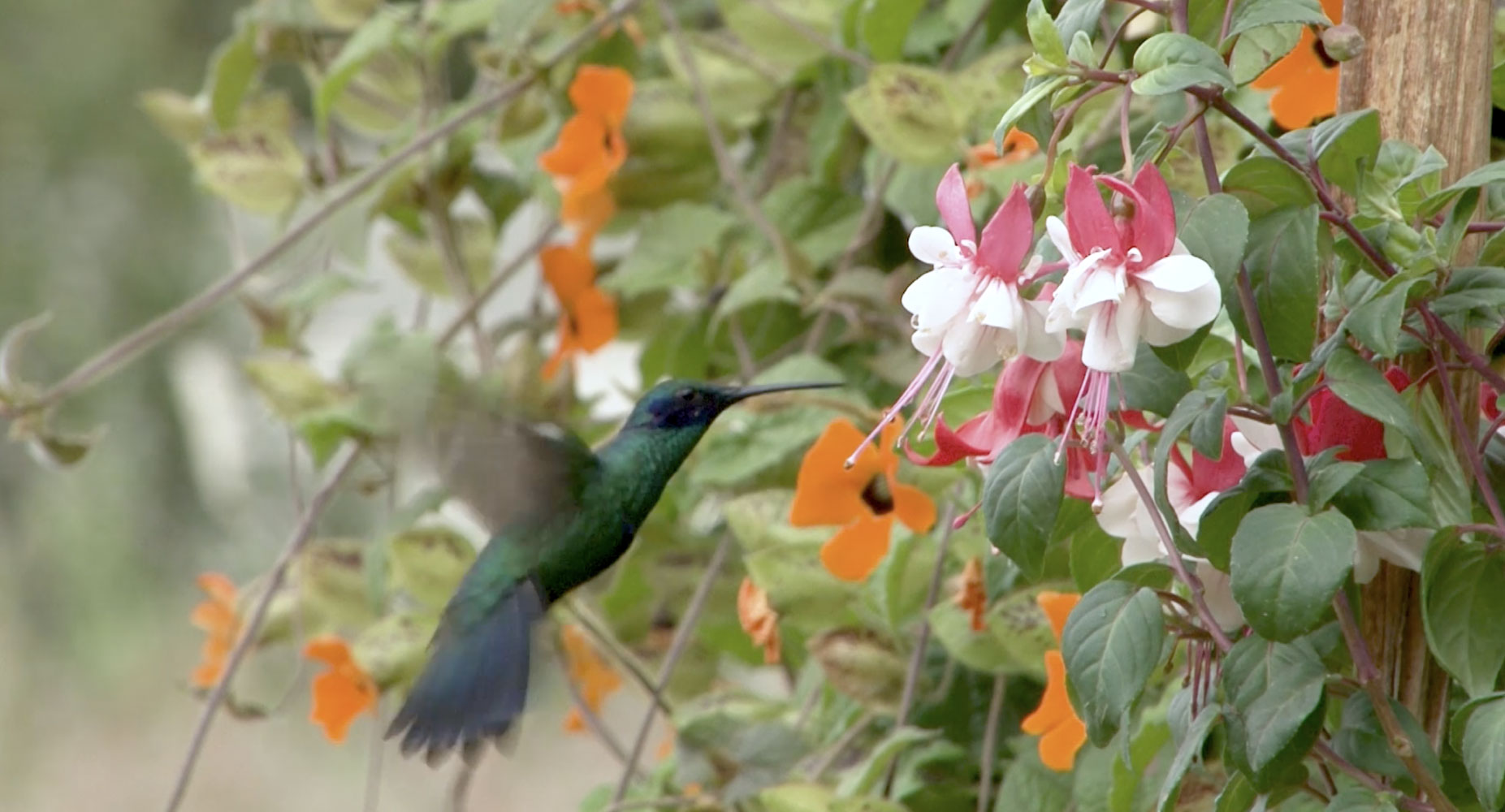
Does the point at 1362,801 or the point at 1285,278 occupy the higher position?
the point at 1285,278

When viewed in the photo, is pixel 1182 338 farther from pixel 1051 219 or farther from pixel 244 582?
pixel 244 582

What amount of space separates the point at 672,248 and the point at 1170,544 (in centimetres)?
63

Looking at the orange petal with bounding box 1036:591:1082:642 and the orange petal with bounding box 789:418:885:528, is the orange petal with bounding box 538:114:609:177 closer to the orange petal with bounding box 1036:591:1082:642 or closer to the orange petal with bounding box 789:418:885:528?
the orange petal with bounding box 789:418:885:528

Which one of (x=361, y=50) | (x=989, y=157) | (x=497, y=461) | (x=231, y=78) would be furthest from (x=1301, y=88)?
(x=231, y=78)

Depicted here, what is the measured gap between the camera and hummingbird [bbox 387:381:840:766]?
0.74 m

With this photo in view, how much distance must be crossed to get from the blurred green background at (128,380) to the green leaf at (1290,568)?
1675mm

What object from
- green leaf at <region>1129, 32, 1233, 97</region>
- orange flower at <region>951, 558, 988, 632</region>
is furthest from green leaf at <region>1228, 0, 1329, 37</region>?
orange flower at <region>951, 558, 988, 632</region>

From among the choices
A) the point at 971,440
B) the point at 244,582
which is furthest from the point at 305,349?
the point at 244,582

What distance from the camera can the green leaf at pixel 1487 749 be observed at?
438 millimetres

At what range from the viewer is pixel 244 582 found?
2.26m

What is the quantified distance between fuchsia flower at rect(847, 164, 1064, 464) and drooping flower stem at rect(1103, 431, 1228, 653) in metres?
0.04

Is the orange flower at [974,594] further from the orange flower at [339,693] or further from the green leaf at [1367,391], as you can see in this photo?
the orange flower at [339,693]

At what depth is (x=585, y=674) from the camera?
1.20 m

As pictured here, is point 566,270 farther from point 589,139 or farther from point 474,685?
point 474,685
